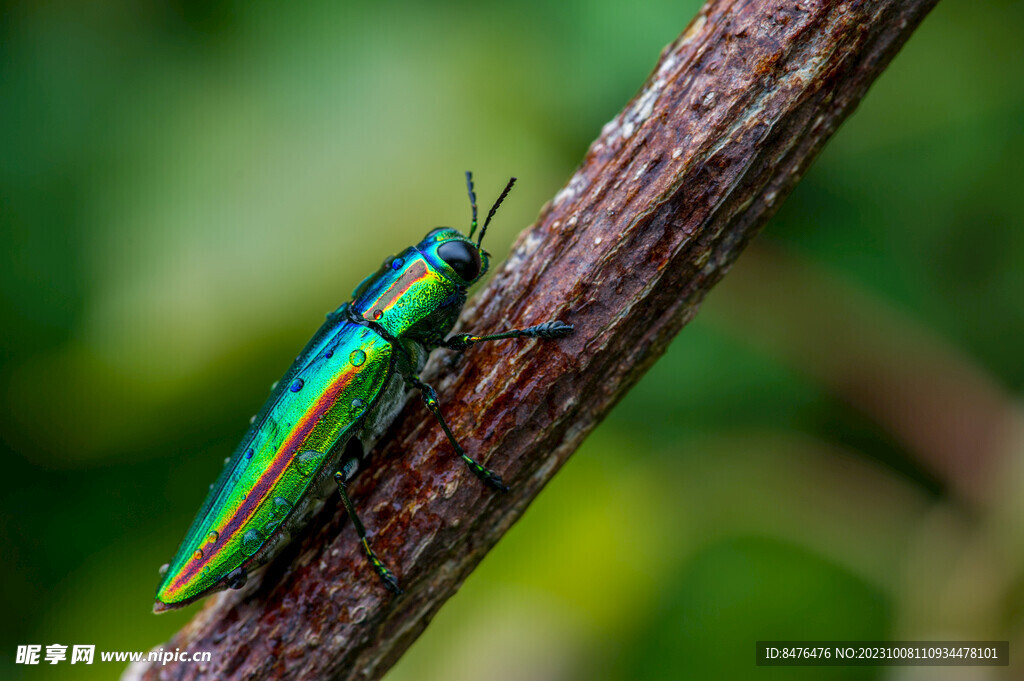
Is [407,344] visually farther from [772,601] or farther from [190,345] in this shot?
[772,601]

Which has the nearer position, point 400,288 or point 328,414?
point 328,414

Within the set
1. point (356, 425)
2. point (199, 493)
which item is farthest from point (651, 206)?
point (199, 493)

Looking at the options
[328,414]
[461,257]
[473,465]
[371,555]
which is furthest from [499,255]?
[371,555]

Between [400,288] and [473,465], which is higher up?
[400,288]

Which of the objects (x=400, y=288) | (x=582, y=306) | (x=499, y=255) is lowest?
(x=582, y=306)

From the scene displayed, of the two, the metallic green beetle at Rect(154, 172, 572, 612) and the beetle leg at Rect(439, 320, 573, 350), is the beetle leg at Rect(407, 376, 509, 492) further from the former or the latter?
the beetle leg at Rect(439, 320, 573, 350)

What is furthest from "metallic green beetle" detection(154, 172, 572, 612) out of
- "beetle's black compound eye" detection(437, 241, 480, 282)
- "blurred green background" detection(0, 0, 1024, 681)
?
"blurred green background" detection(0, 0, 1024, 681)

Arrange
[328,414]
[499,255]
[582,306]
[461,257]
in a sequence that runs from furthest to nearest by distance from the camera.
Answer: [499,255] → [461,257] → [328,414] → [582,306]

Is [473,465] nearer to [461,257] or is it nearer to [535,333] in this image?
[535,333]
